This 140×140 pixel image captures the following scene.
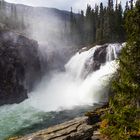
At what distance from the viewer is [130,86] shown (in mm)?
19859

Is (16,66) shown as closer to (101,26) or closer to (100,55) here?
(100,55)

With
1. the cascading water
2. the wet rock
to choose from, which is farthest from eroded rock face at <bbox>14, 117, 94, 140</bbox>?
the wet rock

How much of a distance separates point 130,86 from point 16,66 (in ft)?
135

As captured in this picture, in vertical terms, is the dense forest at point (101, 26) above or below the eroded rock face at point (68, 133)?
above

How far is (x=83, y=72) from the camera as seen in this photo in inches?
2530

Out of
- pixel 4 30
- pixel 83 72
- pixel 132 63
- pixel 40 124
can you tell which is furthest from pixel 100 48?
pixel 132 63

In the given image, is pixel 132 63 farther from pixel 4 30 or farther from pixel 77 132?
pixel 4 30

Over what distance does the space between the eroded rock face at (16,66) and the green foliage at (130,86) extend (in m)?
36.2

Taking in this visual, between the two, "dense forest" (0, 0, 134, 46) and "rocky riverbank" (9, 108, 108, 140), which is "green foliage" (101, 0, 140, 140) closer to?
"rocky riverbank" (9, 108, 108, 140)

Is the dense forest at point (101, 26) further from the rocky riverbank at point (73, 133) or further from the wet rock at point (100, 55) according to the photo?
the rocky riverbank at point (73, 133)

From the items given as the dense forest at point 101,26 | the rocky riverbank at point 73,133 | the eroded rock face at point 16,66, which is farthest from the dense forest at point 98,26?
the rocky riverbank at point 73,133

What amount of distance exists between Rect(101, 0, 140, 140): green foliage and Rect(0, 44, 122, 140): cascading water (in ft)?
55.5

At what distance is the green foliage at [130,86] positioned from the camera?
65.2ft

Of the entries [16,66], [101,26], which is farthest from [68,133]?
[101,26]
